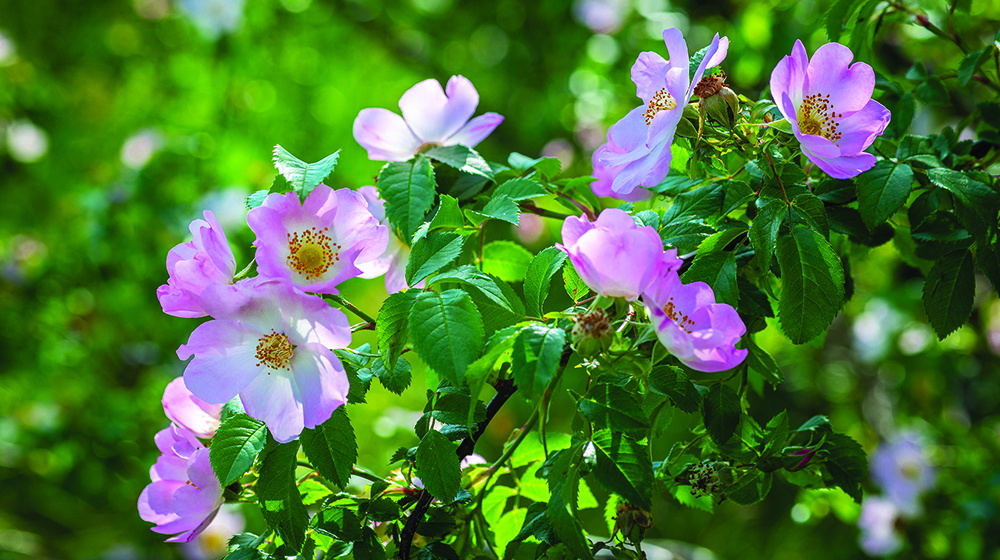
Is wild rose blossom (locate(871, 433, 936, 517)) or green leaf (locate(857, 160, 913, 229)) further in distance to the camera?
wild rose blossom (locate(871, 433, 936, 517))

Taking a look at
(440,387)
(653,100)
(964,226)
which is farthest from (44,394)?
(964,226)

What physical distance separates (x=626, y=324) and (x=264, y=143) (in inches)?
108

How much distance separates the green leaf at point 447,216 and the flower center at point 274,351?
0.40ft

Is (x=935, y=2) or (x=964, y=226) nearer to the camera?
(x=964, y=226)

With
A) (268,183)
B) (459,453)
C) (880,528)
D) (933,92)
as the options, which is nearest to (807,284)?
(459,453)

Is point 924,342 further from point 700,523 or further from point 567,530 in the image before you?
point 567,530

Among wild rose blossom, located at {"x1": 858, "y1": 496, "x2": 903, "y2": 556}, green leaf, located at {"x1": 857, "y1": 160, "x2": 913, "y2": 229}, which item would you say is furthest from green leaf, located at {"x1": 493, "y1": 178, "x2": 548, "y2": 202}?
wild rose blossom, located at {"x1": 858, "y1": 496, "x2": 903, "y2": 556}

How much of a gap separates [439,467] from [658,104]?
296 millimetres

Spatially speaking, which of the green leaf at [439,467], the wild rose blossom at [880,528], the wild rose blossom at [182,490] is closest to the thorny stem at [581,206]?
→ the green leaf at [439,467]

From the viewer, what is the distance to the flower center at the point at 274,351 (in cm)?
Result: 44

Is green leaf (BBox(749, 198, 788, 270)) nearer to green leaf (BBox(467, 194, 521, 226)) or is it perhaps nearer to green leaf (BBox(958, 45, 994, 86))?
green leaf (BBox(467, 194, 521, 226))

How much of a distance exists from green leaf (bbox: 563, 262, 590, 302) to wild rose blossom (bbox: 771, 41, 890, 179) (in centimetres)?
17

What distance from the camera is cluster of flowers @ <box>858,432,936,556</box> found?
140 centimetres

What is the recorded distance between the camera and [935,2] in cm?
104
